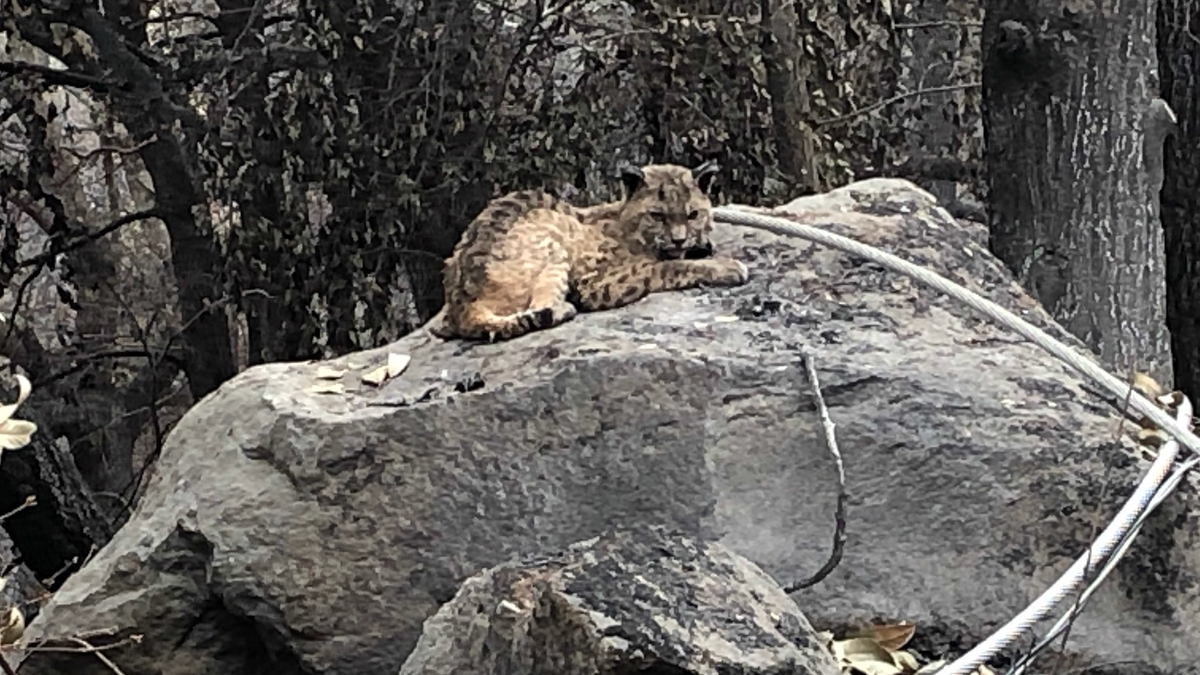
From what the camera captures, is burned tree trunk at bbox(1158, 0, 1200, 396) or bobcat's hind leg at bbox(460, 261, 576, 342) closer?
bobcat's hind leg at bbox(460, 261, 576, 342)

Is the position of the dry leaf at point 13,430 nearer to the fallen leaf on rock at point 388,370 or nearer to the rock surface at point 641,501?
the rock surface at point 641,501

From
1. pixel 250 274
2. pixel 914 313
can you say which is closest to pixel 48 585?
pixel 250 274

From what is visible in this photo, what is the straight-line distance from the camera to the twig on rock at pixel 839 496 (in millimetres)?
3287

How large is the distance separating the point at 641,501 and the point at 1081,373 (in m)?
1.09

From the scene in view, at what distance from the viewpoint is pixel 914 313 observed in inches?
158

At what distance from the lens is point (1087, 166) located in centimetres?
561

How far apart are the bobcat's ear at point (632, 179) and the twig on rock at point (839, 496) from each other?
139 cm

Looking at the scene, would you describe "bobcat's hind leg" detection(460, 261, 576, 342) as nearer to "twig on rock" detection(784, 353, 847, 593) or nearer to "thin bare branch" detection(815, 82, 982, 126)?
"twig on rock" detection(784, 353, 847, 593)

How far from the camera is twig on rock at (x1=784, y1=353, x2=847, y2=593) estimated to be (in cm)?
329

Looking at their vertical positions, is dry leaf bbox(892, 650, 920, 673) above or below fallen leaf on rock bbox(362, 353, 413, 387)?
below

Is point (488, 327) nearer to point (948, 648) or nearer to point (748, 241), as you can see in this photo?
point (748, 241)

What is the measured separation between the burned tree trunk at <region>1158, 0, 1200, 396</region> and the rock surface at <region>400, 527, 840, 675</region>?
444cm

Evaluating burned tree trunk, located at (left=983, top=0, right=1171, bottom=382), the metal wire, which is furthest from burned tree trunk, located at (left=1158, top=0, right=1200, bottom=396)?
the metal wire

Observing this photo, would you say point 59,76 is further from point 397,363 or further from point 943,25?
point 943,25
